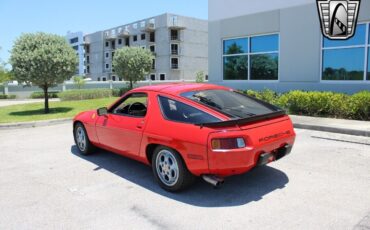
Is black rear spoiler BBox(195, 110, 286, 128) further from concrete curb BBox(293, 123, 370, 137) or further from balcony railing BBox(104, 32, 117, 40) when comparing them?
balcony railing BBox(104, 32, 117, 40)

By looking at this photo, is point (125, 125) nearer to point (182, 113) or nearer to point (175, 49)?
point (182, 113)

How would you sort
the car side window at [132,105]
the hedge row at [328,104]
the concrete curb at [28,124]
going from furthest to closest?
1. the concrete curb at [28,124]
2. the hedge row at [328,104]
3. the car side window at [132,105]

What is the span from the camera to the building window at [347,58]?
11.5m

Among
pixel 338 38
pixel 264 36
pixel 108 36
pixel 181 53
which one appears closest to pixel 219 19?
pixel 264 36

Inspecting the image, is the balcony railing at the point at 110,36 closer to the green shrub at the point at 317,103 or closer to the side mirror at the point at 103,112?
the green shrub at the point at 317,103

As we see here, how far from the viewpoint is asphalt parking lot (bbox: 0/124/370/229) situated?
3.75 m

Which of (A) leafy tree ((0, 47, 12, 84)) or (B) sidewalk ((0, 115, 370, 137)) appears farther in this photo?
(A) leafy tree ((0, 47, 12, 84))

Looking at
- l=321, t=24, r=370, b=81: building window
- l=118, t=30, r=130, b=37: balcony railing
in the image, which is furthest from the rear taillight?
l=118, t=30, r=130, b=37: balcony railing

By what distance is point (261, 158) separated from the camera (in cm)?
423

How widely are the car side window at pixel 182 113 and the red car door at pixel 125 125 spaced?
1.42ft

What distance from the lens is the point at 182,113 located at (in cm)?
457

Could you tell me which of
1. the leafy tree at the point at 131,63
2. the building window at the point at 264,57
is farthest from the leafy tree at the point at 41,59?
the leafy tree at the point at 131,63

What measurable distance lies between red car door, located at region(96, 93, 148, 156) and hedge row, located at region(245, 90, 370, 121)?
6940mm

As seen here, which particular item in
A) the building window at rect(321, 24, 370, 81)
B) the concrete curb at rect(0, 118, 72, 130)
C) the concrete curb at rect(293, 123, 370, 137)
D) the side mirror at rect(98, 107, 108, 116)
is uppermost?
the building window at rect(321, 24, 370, 81)
